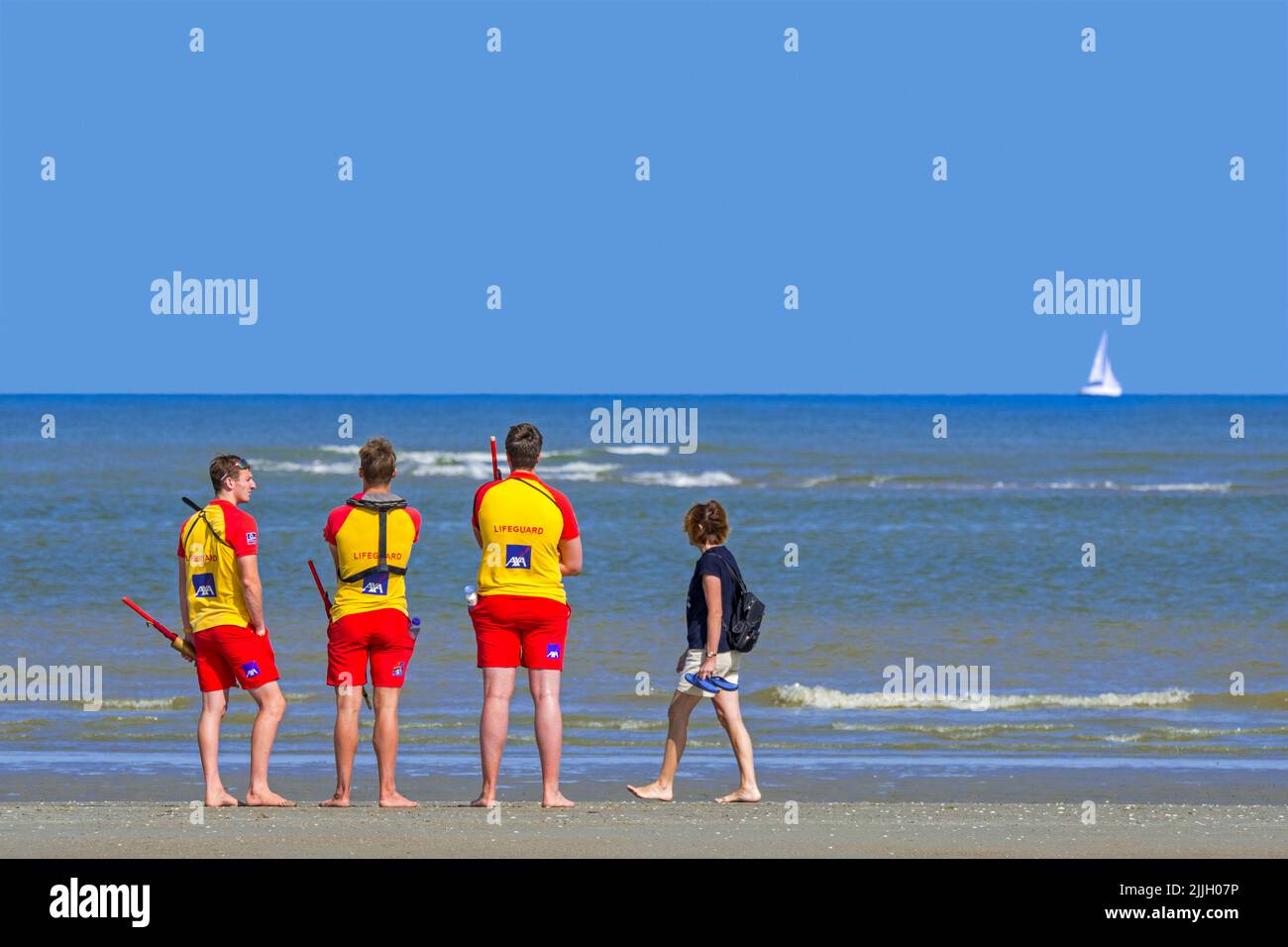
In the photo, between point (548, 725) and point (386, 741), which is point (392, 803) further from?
point (548, 725)

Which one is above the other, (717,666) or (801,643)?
(717,666)

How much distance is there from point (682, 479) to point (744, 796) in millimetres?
34051

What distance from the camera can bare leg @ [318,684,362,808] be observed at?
7555 mm

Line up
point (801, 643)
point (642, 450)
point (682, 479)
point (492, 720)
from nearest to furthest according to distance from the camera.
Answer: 1. point (492, 720)
2. point (801, 643)
3. point (682, 479)
4. point (642, 450)

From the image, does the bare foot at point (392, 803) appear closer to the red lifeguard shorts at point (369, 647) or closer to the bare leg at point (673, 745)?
the red lifeguard shorts at point (369, 647)

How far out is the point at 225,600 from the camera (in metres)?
7.41

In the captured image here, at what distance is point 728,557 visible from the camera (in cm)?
790

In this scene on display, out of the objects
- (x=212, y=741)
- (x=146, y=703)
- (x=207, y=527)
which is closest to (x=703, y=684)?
(x=212, y=741)

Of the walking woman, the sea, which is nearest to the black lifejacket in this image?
the walking woman

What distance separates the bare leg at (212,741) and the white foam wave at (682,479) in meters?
32.2

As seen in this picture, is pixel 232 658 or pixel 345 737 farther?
pixel 345 737

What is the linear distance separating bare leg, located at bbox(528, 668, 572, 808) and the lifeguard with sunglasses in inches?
43.0

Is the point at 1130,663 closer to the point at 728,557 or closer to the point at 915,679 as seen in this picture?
the point at 915,679

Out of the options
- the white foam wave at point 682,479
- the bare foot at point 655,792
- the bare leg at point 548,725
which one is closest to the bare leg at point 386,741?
the bare leg at point 548,725
